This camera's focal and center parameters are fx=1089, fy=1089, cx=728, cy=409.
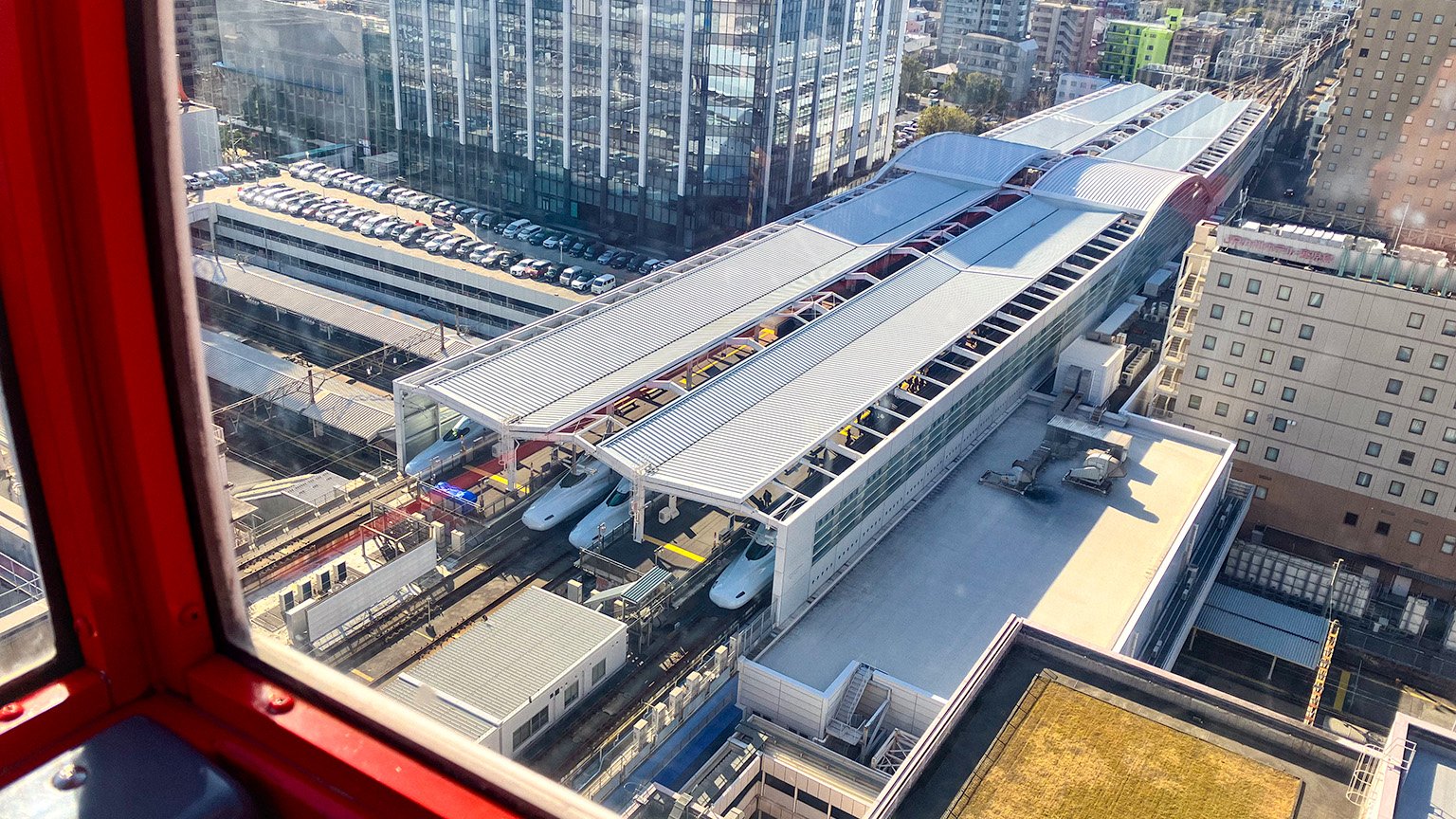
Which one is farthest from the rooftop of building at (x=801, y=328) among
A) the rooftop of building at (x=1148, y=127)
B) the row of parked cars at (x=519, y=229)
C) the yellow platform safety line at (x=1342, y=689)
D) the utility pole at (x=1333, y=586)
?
the yellow platform safety line at (x=1342, y=689)

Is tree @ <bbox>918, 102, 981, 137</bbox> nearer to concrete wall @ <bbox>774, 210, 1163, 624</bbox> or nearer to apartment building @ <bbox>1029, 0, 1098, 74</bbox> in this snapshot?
apartment building @ <bbox>1029, 0, 1098, 74</bbox>

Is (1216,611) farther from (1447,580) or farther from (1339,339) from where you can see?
(1339,339)

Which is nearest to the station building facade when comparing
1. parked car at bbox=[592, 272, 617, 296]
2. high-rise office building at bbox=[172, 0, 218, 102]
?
parked car at bbox=[592, 272, 617, 296]

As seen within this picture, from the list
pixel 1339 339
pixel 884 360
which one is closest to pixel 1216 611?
pixel 1339 339

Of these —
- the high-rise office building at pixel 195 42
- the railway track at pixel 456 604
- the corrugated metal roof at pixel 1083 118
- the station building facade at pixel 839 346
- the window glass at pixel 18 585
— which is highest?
the high-rise office building at pixel 195 42

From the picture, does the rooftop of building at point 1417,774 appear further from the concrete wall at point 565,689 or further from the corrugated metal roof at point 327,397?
the corrugated metal roof at point 327,397
